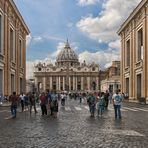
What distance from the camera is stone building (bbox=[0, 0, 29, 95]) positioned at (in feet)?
145

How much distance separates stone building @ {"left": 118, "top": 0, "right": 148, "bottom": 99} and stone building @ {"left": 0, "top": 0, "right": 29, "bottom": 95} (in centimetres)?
1580

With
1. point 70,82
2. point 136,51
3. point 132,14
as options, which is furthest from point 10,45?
point 70,82

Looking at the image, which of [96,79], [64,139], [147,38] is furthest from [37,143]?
[96,79]

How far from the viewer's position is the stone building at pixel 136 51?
47.9 metres

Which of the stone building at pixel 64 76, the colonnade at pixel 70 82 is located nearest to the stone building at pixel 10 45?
the colonnade at pixel 70 82

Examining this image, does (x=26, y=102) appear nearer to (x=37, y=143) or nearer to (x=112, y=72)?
(x=37, y=143)

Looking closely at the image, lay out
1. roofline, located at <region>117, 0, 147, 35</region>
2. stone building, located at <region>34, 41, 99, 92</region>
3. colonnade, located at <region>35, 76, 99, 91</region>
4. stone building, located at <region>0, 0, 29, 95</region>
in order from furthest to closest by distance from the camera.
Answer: stone building, located at <region>34, 41, 99, 92</region> → colonnade, located at <region>35, 76, 99, 91</region> → roofline, located at <region>117, 0, 147, 35</region> → stone building, located at <region>0, 0, 29, 95</region>

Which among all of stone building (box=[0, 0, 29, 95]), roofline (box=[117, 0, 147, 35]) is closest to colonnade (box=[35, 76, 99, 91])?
roofline (box=[117, 0, 147, 35])

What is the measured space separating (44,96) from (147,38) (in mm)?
25424

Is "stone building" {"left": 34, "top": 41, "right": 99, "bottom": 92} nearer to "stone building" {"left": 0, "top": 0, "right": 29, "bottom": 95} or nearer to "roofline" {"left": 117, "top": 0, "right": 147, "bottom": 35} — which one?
"roofline" {"left": 117, "top": 0, "right": 147, "bottom": 35}

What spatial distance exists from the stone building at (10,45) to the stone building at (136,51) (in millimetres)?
15800

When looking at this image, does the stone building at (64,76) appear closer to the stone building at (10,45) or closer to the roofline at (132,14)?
the roofline at (132,14)

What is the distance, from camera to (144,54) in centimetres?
4812

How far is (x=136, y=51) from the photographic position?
54.2 m
